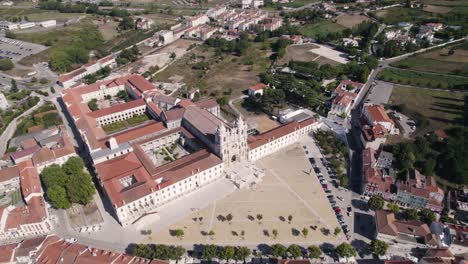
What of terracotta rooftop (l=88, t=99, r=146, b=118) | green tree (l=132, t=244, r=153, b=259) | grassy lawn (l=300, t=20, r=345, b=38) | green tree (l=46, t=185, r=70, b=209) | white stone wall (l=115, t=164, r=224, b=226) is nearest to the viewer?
green tree (l=132, t=244, r=153, b=259)

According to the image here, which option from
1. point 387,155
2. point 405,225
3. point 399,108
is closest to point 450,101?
point 399,108

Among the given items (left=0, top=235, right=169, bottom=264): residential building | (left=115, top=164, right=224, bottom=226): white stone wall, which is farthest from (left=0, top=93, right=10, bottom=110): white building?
(left=115, top=164, right=224, bottom=226): white stone wall

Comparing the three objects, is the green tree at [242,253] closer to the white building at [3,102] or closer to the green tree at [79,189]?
the green tree at [79,189]

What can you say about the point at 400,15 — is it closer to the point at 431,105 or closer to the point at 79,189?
the point at 431,105

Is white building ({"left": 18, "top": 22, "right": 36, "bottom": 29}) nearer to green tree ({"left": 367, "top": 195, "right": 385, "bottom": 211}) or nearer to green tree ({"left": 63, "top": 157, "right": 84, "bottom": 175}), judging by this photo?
green tree ({"left": 63, "top": 157, "right": 84, "bottom": 175})

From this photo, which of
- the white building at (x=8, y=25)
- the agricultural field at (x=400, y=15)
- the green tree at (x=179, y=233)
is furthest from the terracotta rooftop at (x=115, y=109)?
the agricultural field at (x=400, y=15)

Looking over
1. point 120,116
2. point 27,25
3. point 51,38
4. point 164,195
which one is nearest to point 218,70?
point 120,116

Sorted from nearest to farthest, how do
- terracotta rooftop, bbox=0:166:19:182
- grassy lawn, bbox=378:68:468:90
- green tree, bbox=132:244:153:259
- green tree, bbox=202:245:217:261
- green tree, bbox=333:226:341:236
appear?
green tree, bbox=132:244:153:259
green tree, bbox=202:245:217:261
green tree, bbox=333:226:341:236
terracotta rooftop, bbox=0:166:19:182
grassy lawn, bbox=378:68:468:90
